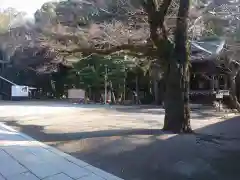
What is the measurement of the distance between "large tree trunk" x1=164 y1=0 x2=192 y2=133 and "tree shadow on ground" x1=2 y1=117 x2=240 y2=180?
45cm

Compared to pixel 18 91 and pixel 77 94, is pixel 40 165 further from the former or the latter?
pixel 18 91

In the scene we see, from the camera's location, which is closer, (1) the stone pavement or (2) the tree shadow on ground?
(1) the stone pavement

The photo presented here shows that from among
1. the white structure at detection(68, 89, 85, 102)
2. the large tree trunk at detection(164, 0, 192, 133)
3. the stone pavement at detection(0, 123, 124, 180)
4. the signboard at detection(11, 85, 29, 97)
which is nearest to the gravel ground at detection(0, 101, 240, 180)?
the stone pavement at detection(0, 123, 124, 180)

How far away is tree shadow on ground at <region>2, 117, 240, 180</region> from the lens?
4.82 m

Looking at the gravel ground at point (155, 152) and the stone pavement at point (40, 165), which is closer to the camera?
the stone pavement at point (40, 165)

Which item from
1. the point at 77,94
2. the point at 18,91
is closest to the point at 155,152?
the point at 77,94

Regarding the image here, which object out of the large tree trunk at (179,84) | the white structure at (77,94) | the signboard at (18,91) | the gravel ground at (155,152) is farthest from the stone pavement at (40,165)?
the signboard at (18,91)

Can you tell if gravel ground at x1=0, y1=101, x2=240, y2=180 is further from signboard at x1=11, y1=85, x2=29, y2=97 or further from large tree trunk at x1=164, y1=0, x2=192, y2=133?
signboard at x1=11, y1=85, x2=29, y2=97

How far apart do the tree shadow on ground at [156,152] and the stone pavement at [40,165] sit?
0.29m

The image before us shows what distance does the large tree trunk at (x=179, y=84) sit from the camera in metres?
7.63

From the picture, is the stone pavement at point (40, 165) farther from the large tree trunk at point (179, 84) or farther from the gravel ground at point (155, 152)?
the large tree trunk at point (179, 84)

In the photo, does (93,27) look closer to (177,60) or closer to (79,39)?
(79,39)

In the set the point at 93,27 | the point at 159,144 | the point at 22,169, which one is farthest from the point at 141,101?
the point at 22,169

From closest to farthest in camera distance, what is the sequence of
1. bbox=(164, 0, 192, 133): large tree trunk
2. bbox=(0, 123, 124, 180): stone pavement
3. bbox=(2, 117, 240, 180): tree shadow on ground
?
bbox=(0, 123, 124, 180): stone pavement < bbox=(2, 117, 240, 180): tree shadow on ground < bbox=(164, 0, 192, 133): large tree trunk
